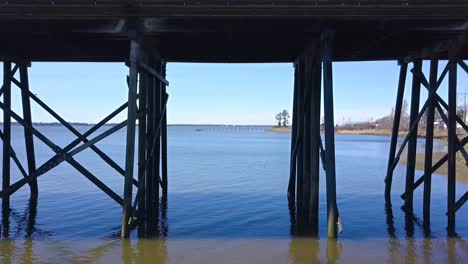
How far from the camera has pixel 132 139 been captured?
924 cm

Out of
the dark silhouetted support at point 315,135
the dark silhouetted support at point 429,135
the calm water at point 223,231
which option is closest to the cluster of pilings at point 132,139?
the calm water at point 223,231

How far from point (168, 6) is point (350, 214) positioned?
25.1 feet

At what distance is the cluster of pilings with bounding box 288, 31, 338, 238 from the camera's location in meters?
9.06

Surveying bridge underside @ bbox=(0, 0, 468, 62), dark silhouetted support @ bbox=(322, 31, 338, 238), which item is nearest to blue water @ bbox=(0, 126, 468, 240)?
dark silhouetted support @ bbox=(322, 31, 338, 238)

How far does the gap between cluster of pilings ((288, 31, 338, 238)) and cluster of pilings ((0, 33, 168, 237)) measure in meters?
3.67

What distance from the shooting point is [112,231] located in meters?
10.5

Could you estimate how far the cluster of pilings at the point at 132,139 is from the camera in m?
9.23

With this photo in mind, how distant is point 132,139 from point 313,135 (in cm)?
407

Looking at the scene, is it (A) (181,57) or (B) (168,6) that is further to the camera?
(A) (181,57)

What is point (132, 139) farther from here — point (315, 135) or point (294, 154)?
point (294, 154)

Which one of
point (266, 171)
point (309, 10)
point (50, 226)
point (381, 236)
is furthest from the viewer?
point (266, 171)

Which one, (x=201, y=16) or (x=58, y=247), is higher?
(x=201, y=16)

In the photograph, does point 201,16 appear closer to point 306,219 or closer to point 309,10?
point 309,10

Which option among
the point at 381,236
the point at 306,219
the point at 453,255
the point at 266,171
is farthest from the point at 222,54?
the point at 266,171
